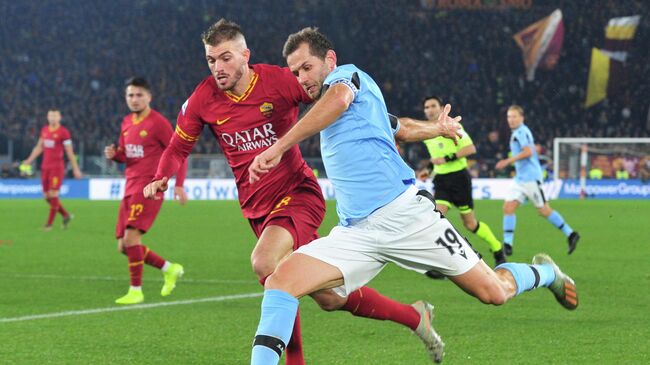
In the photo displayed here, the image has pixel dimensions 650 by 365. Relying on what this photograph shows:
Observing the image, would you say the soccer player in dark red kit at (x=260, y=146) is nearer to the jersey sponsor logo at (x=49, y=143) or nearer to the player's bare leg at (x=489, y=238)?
the player's bare leg at (x=489, y=238)

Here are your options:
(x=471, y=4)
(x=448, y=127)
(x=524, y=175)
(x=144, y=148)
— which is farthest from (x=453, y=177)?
(x=471, y=4)

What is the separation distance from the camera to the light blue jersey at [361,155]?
473 cm

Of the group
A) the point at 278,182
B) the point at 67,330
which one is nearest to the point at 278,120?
the point at 278,182

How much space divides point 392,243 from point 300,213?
1.20 metres

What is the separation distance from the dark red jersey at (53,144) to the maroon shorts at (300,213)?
13.8 m

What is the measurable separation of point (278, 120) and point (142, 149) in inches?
149

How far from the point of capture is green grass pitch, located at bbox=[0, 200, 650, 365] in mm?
6246

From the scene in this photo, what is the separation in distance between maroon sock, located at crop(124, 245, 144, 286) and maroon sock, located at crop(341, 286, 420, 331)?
406cm

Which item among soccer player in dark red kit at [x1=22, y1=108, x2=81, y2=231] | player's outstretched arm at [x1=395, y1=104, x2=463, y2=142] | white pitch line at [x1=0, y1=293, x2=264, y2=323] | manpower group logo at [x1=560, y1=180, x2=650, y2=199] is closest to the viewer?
player's outstretched arm at [x1=395, y1=104, x2=463, y2=142]

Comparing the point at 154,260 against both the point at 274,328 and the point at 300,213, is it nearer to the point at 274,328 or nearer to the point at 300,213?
the point at 300,213

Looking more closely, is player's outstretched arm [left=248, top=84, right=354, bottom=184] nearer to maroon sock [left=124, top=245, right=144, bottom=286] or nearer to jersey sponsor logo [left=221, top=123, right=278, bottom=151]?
jersey sponsor logo [left=221, top=123, right=278, bottom=151]

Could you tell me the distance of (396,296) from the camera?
9.30 meters

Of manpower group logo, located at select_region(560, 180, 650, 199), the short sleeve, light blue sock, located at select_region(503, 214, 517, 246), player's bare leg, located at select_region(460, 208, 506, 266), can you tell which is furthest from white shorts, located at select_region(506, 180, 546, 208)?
manpower group logo, located at select_region(560, 180, 650, 199)

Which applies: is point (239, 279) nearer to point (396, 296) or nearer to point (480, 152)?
point (396, 296)
